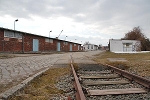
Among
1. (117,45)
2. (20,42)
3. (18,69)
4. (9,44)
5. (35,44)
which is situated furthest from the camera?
(117,45)

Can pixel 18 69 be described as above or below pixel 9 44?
below

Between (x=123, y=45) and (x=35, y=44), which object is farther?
(x=123, y=45)

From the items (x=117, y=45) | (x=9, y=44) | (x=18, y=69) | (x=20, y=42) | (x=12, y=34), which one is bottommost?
(x=18, y=69)

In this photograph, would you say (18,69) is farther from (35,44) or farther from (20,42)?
(35,44)

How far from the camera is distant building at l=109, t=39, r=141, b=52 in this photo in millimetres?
43781

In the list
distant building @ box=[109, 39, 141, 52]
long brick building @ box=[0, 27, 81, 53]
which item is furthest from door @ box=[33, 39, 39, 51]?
distant building @ box=[109, 39, 141, 52]

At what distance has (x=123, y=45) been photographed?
44281 millimetres

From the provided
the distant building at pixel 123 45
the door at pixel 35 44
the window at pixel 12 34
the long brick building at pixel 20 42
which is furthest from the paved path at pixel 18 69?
the distant building at pixel 123 45

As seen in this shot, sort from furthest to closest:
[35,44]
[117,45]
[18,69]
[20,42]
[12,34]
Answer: [117,45]
[35,44]
[20,42]
[12,34]
[18,69]

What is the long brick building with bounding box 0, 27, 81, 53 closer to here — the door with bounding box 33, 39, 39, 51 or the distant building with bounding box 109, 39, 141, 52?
the door with bounding box 33, 39, 39, 51

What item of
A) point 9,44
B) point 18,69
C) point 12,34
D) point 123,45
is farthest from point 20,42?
point 123,45

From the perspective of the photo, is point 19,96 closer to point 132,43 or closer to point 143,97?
point 143,97

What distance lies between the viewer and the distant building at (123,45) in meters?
43.8

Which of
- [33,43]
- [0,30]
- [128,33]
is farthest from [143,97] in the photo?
[128,33]
